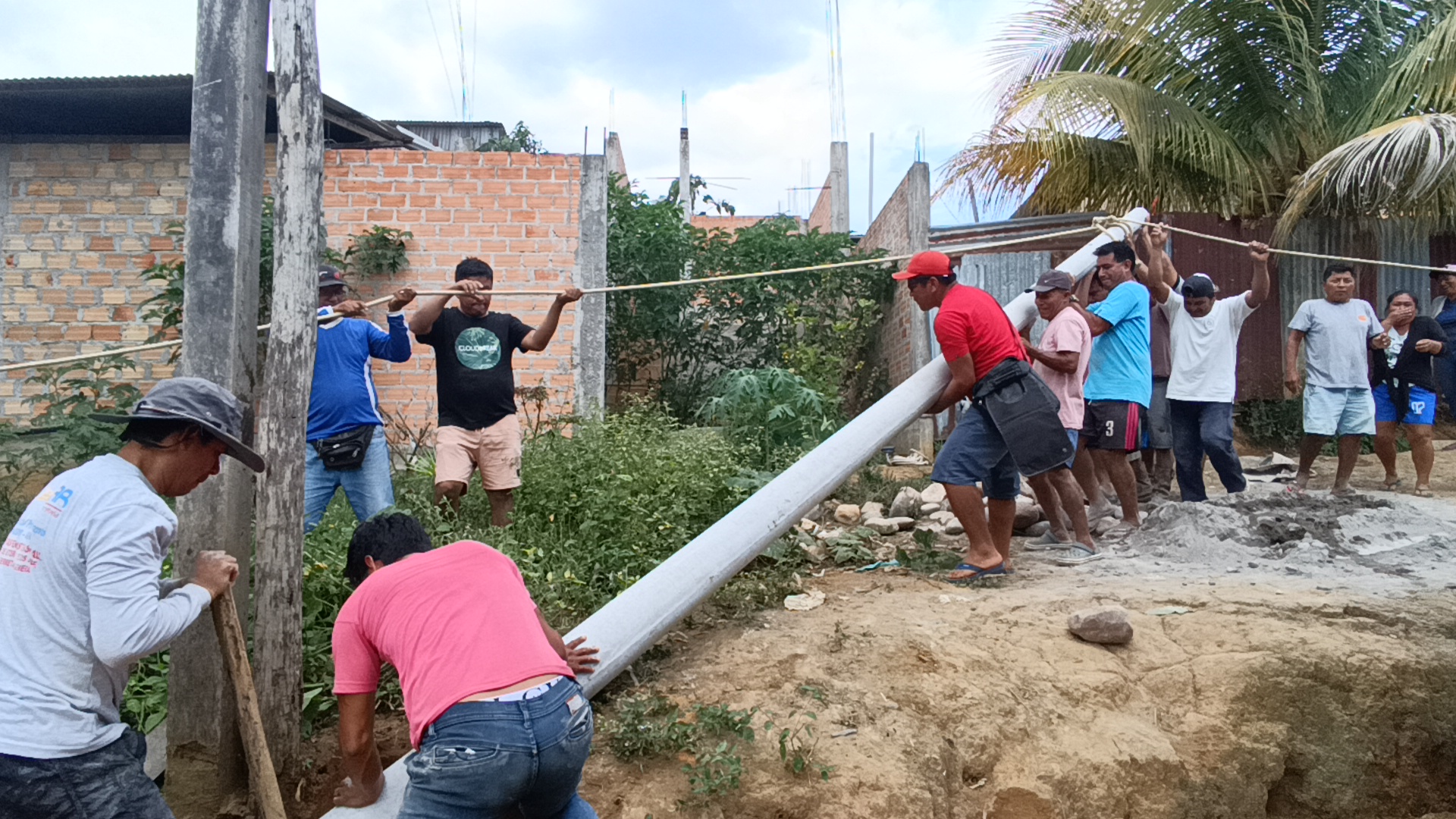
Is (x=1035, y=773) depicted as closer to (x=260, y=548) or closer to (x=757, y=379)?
(x=260, y=548)

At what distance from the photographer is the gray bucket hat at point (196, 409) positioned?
2.10 meters

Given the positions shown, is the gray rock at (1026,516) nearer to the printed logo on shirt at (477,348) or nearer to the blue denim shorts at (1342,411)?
the blue denim shorts at (1342,411)

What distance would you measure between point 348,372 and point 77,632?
2558 millimetres

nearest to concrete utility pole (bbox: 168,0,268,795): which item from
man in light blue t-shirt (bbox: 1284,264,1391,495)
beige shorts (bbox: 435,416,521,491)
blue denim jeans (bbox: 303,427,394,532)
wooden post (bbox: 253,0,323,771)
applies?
wooden post (bbox: 253,0,323,771)

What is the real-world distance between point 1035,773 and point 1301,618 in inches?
58.1

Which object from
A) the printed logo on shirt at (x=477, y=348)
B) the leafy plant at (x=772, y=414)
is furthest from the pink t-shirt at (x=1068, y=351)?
the printed logo on shirt at (x=477, y=348)

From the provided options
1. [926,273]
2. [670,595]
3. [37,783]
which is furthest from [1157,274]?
[37,783]

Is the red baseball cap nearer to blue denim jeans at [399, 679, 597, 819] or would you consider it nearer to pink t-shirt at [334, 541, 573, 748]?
pink t-shirt at [334, 541, 573, 748]

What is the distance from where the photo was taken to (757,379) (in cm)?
718

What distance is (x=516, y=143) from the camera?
13.2 m

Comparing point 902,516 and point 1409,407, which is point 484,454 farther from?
point 1409,407

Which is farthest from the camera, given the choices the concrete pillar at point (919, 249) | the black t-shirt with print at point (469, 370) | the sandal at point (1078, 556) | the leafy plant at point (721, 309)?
the leafy plant at point (721, 309)

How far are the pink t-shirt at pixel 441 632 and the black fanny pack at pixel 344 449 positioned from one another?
6.85ft

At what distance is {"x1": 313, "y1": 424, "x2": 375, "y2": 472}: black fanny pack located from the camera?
4.24 m
